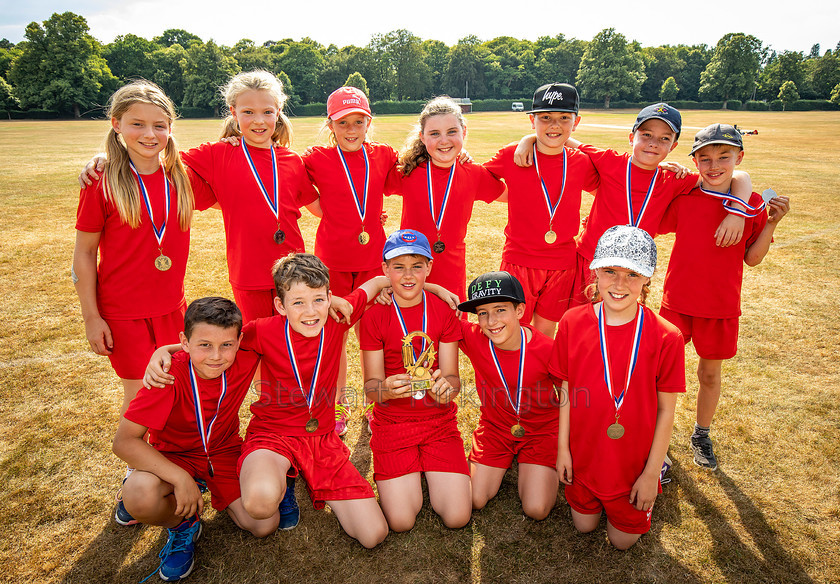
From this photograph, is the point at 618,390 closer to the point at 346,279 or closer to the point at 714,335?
the point at 714,335

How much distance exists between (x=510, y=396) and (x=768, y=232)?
86.3 inches

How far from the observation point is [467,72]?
93.9 m

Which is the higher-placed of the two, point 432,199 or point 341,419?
point 432,199

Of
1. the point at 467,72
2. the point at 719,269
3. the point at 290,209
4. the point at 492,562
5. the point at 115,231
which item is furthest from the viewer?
the point at 467,72

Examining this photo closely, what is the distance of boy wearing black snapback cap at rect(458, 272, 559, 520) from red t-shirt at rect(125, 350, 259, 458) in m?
1.58

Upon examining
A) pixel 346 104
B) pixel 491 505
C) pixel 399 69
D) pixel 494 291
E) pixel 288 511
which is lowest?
pixel 491 505

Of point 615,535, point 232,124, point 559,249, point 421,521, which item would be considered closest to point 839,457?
point 615,535

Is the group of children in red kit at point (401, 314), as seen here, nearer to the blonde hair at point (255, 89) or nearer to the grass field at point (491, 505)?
the blonde hair at point (255, 89)

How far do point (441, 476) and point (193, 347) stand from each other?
180 centimetres

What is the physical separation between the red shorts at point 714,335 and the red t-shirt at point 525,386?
1.08 metres

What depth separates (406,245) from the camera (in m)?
3.47

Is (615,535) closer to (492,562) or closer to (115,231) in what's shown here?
(492,562)

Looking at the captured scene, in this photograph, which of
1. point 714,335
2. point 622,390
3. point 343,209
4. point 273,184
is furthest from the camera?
point 343,209

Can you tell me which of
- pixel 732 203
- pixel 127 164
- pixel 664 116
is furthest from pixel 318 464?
pixel 664 116
